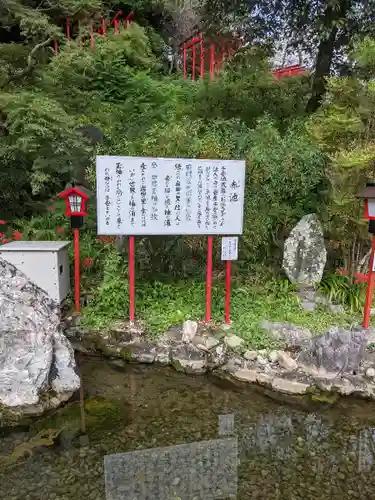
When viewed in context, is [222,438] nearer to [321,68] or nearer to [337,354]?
[337,354]

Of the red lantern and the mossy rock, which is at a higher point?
the red lantern

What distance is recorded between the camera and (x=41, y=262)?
241 inches

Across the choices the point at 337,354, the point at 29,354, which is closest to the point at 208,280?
the point at 337,354

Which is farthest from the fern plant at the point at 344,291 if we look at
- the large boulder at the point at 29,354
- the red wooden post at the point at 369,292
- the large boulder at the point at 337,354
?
the large boulder at the point at 29,354

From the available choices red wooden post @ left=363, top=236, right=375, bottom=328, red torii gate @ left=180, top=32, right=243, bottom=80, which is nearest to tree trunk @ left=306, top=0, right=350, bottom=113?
red wooden post @ left=363, top=236, right=375, bottom=328

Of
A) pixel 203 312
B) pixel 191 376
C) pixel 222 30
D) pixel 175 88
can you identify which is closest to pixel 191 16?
pixel 175 88

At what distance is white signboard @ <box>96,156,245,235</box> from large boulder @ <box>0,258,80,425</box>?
4.24ft

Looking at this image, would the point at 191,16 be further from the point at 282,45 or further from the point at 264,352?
the point at 264,352

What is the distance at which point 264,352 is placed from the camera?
18.1 ft

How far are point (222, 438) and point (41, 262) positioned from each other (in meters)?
3.62

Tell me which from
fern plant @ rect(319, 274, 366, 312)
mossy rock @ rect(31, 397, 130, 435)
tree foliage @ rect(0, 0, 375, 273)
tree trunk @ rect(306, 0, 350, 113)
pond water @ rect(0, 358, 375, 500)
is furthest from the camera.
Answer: tree trunk @ rect(306, 0, 350, 113)

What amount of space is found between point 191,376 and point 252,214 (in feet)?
8.99

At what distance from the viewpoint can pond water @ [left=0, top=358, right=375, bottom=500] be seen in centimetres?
357

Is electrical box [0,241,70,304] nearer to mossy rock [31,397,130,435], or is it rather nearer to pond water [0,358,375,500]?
pond water [0,358,375,500]
